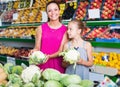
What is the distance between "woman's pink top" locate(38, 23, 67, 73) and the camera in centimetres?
335

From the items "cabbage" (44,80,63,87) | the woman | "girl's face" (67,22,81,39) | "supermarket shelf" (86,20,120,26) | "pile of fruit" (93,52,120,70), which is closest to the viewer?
"cabbage" (44,80,63,87)

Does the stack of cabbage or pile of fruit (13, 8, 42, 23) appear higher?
pile of fruit (13, 8, 42, 23)

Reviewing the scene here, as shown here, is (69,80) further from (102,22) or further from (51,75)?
(102,22)

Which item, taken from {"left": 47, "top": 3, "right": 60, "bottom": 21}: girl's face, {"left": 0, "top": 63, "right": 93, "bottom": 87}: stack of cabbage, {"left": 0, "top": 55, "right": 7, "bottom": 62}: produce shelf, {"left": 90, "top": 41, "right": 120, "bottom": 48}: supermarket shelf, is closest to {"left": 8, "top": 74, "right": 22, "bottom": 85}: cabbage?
{"left": 0, "top": 63, "right": 93, "bottom": 87}: stack of cabbage

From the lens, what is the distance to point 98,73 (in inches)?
167

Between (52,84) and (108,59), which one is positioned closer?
(52,84)

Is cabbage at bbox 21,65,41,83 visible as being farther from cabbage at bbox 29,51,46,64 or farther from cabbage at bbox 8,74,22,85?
cabbage at bbox 29,51,46,64

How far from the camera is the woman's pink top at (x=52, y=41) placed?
3.35 m

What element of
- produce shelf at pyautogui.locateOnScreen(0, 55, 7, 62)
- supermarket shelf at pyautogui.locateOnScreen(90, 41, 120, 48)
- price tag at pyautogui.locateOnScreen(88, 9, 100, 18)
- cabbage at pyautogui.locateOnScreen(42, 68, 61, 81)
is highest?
price tag at pyautogui.locateOnScreen(88, 9, 100, 18)

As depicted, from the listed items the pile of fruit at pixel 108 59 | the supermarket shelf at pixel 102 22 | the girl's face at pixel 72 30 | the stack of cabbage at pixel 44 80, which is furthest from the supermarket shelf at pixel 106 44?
the stack of cabbage at pixel 44 80

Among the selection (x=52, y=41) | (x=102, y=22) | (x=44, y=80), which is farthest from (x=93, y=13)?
(x=44, y=80)

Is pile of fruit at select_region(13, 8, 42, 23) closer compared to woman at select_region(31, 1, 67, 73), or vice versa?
woman at select_region(31, 1, 67, 73)

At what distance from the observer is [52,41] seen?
11.1 feet

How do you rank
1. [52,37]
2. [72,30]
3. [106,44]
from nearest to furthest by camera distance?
[72,30] < [52,37] < [106,44]
